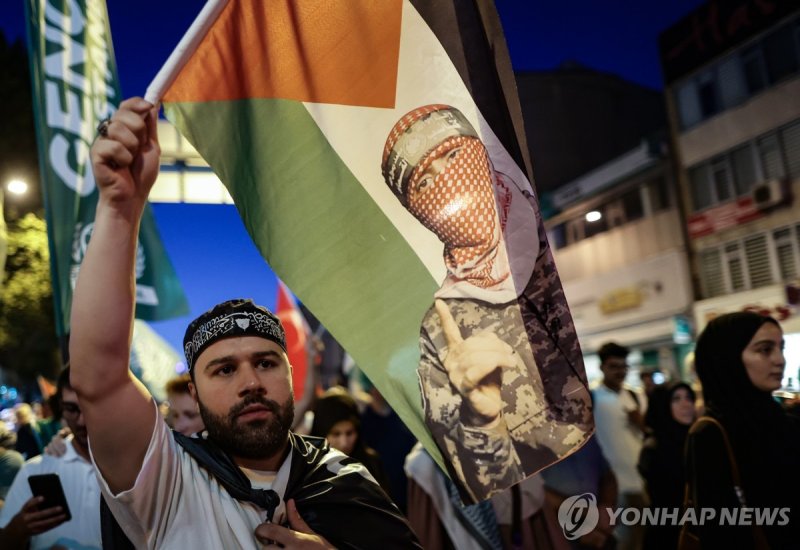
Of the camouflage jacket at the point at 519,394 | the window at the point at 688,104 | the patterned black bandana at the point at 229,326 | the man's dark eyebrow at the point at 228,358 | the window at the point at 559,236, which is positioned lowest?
the camouflage jacket at the point at 519,394

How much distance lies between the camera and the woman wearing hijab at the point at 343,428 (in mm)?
4855

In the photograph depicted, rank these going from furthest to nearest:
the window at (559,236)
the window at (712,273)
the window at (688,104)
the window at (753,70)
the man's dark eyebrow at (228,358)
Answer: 1. the window at (559,236)
2. the window at (688,104)
3. the window at (712,273)
4. the window at (753,70)
5. the man's dark eyebrow at (228,358)

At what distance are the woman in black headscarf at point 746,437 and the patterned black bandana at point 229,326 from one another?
2205 millimetres

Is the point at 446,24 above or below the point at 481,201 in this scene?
above

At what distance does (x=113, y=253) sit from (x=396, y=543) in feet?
3.83

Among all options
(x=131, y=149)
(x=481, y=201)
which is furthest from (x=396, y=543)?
(x=131, y=149)

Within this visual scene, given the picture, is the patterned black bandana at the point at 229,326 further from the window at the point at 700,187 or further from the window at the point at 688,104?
the window at the point at 688,104

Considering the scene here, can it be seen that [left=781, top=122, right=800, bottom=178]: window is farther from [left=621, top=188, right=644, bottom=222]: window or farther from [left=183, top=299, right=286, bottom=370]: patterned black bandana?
[left=183, top=299, right=286, bottom=370]: patterned black bandana

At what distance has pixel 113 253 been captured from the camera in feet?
6.04

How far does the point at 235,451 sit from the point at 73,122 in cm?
328

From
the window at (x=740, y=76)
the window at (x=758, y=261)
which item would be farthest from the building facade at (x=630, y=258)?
the window at (x=758, y=261)

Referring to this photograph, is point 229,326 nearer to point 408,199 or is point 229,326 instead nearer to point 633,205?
point 408,199

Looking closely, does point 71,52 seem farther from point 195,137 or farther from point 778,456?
point 778,456

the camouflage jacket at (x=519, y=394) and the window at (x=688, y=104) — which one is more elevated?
the window at (x=688, y=104)
